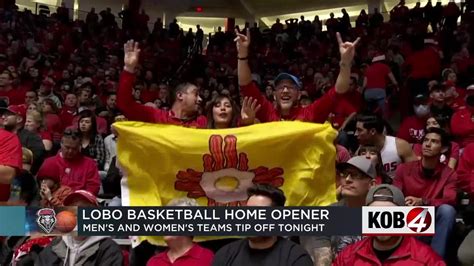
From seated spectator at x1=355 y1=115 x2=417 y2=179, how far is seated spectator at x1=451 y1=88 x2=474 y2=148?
55.4 inches

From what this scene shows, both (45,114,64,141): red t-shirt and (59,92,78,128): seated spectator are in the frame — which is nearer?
(45,114,64,141): red t-shirt

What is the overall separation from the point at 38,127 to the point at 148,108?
11.1 feet

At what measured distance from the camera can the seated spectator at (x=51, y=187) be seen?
6969 millimetres

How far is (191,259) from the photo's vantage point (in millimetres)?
5637

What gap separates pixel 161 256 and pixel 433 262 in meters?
1.70

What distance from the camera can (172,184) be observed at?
625cm

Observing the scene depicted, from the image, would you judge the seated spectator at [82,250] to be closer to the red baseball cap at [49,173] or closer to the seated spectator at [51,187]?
the seated spectator at [51,187]

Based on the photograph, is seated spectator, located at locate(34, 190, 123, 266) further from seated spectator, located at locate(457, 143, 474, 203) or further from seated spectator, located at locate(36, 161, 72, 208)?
seated spectator, located at locate(457, 143, 474, 203)

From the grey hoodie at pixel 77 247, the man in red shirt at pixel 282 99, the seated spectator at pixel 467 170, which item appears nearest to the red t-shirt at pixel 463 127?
the seated spectator at pixel 467 170

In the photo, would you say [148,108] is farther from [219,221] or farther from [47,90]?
[47,90]

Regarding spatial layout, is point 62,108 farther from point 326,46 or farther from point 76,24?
point 76,24

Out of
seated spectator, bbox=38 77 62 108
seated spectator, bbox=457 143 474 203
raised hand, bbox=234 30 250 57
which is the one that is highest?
raised hand, bbox=234 30 250 57

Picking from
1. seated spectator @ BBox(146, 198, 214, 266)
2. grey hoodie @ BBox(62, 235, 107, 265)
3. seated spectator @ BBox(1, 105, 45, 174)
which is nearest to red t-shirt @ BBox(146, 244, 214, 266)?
seated spectator @ BBox(146, 198, 214, 266)

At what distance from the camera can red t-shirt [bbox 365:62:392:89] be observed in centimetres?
1274
